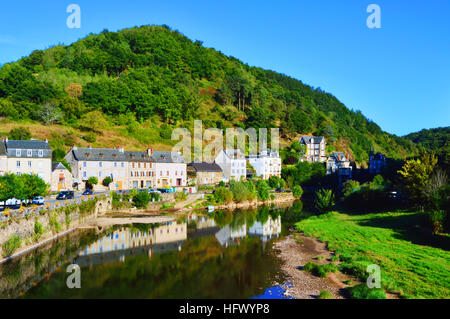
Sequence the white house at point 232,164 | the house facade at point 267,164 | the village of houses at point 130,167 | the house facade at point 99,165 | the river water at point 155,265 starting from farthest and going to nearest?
the house facade at point 267,164
the white house at point 232,164
the house facade at point 99,165
the village of houses at point 130,167
the river water at point 155,265

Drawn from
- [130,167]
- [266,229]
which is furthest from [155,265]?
[130,167]

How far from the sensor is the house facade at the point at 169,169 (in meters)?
65.8

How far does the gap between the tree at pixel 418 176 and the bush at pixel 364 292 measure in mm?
22038

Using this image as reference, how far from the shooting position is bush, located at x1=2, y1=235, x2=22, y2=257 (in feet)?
81.4

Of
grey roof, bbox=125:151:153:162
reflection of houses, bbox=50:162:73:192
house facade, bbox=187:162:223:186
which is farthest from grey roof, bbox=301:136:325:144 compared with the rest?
reflection of houses, bbox=50:162:73:192

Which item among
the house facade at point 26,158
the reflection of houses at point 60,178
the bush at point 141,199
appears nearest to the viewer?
the house facade at point 26,158

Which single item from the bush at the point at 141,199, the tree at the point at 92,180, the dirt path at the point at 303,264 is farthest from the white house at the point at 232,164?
the dirt path at the point at 303,264

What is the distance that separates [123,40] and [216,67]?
46.8m

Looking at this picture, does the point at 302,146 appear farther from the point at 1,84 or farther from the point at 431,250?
the point at 1,84

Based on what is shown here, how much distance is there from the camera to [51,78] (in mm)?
105125

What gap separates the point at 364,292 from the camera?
1938cm

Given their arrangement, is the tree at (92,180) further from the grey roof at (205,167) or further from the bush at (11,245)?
the bush at (11,245)

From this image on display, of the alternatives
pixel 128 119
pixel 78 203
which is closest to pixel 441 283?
pixel 78 203

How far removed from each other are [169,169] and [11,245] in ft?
139
